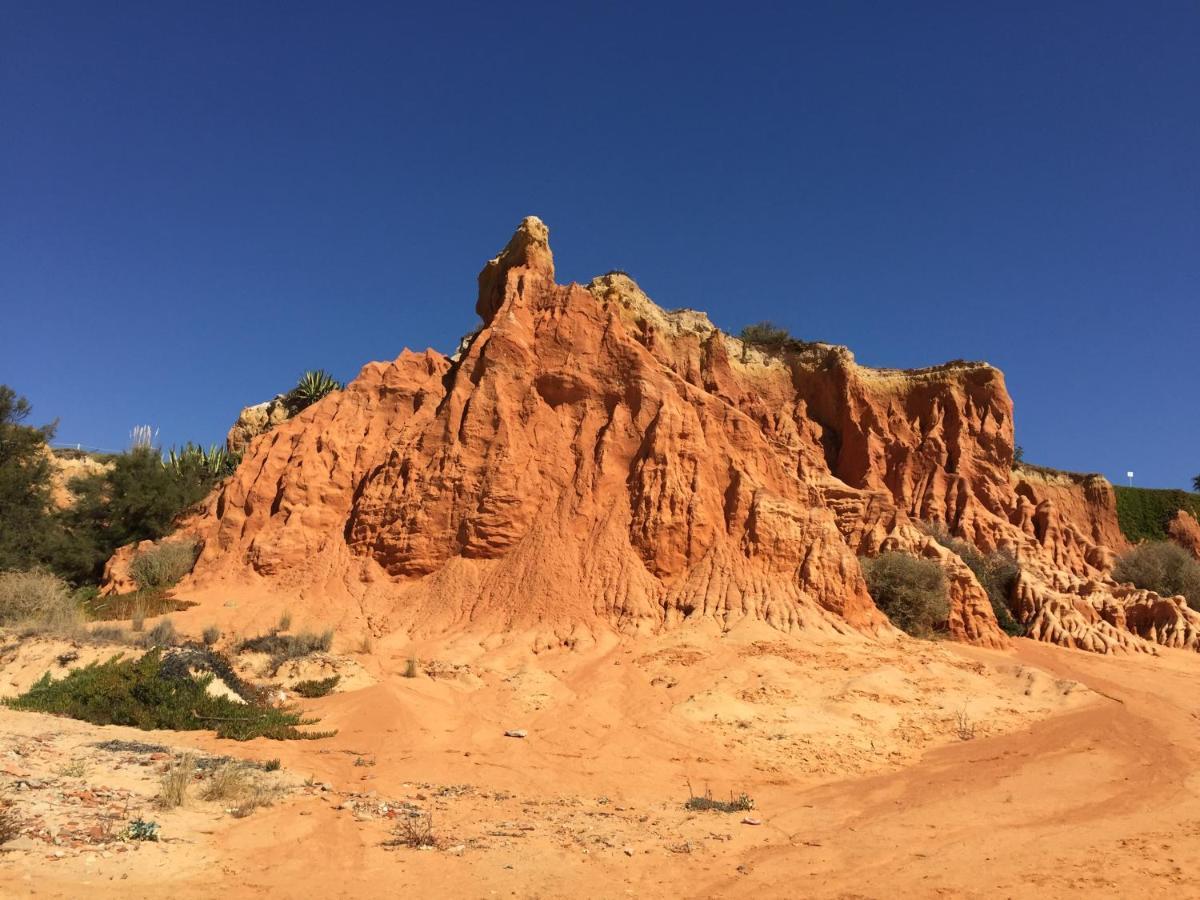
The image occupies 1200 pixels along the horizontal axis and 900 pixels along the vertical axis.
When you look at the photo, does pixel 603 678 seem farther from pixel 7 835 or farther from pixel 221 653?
pixel 7 835

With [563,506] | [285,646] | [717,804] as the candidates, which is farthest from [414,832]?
[563,506]

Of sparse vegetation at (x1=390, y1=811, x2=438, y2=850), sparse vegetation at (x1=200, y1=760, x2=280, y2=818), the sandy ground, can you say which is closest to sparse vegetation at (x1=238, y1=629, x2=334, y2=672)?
the sandy ground

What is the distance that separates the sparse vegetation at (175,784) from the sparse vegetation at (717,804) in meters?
4.93

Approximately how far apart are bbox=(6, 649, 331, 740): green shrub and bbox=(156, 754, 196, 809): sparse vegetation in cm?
238

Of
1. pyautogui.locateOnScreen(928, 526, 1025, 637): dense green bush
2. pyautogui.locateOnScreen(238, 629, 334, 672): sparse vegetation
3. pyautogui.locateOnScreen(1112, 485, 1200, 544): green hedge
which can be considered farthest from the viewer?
pyautogui.locateOnScreen(1112, 485, 1200, 544): green hedge

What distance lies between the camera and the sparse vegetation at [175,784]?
22.1 feet

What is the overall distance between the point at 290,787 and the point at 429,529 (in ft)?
36.3

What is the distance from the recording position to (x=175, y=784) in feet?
22.5

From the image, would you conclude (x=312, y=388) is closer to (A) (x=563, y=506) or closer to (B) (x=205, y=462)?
(B) (x=205, y=462)

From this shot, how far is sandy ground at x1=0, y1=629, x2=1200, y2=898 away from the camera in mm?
5988

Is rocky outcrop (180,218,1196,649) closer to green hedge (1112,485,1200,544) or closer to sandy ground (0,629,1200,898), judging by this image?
sandy ground (0,629,1200,898)

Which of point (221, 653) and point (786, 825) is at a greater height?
point (221, 653)

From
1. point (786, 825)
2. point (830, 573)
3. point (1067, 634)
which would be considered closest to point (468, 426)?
point (830, 573)

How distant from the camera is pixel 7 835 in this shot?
547 cm
